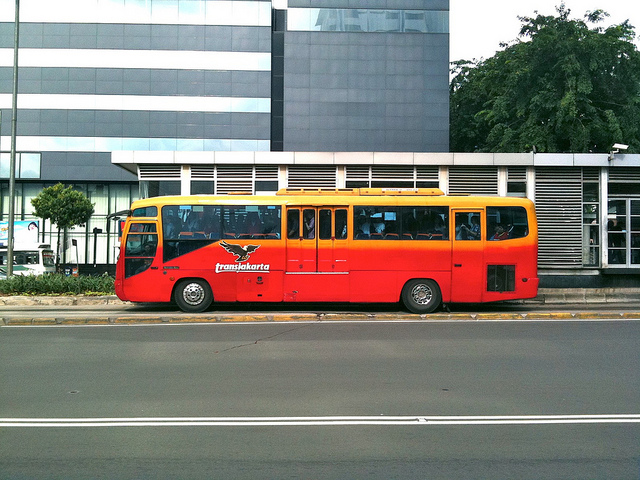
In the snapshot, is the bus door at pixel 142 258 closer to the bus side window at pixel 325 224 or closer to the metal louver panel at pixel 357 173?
the bus side window at pixel 325 224

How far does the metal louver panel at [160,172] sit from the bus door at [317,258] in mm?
7445

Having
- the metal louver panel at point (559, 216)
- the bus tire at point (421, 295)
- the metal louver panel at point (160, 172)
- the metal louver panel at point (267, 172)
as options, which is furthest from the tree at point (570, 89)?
the metal louver panel at point (160, 172)

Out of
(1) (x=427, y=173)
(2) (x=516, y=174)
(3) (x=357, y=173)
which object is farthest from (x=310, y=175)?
(2) (x=516, y=174)

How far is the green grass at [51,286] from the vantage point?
1808 centimetres

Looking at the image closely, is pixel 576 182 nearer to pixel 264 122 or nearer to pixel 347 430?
pixel 347 430

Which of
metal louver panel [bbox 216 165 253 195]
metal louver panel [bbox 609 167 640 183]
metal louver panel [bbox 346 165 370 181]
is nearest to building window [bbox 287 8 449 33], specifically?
metal louver panel [bbox 346 165 370 181]

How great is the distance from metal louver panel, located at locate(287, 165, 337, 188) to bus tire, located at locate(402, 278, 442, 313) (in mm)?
7185

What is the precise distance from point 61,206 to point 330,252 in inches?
930

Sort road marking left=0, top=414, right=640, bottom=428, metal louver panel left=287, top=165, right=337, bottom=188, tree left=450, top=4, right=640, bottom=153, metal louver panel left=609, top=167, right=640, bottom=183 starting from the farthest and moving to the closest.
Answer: tree left=450, top=4, right=640, bottom=153 → metal louver panel left=287, top=165, right=337, bottom=188 → metal louver panel left=609, top=167, right=640, bottom=183 → road marking left=0, top=414, right=640, bottom=428

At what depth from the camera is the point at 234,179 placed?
21.4 meters

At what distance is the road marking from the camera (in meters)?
5.73

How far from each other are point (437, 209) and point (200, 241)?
632 cm

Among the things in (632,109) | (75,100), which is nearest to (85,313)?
(632,109)

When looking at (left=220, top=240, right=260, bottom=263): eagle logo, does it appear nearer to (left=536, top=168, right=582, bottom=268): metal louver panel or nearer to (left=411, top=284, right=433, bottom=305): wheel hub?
(left=411, top=284, right=433, bottom=305): wheel hub
